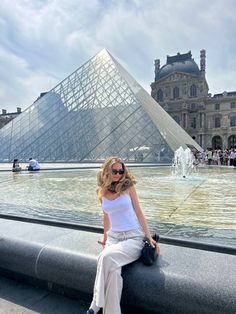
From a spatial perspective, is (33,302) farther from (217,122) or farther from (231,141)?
(217,122)

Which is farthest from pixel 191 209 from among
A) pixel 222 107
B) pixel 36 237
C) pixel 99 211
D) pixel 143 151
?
pixel 222 107

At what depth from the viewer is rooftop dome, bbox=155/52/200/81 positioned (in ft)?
215

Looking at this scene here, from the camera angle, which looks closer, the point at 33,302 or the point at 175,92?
the point at 33,302

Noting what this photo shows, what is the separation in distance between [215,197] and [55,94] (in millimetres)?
24470

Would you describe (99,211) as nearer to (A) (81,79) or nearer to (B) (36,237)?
(B) (36,237)

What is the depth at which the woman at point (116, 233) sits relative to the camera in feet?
5.61

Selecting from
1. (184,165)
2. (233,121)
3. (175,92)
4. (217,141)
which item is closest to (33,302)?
(184,165)

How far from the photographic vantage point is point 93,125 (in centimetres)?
2222

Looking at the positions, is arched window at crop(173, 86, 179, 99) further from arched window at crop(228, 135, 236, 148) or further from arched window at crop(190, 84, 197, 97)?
arched window at crop(228, 135, 236, 148)

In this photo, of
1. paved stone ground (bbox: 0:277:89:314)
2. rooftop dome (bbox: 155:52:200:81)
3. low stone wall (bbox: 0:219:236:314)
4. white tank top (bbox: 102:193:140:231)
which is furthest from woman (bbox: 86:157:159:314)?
rooftop dome (bbox: 155:52:200:81)

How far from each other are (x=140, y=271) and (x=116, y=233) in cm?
32

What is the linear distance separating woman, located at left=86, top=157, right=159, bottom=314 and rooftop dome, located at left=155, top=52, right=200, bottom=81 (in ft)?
221

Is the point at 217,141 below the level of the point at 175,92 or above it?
below

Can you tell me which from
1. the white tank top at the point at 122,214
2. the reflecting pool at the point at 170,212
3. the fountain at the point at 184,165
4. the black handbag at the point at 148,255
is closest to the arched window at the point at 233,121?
the fountain at the point at 184,165
